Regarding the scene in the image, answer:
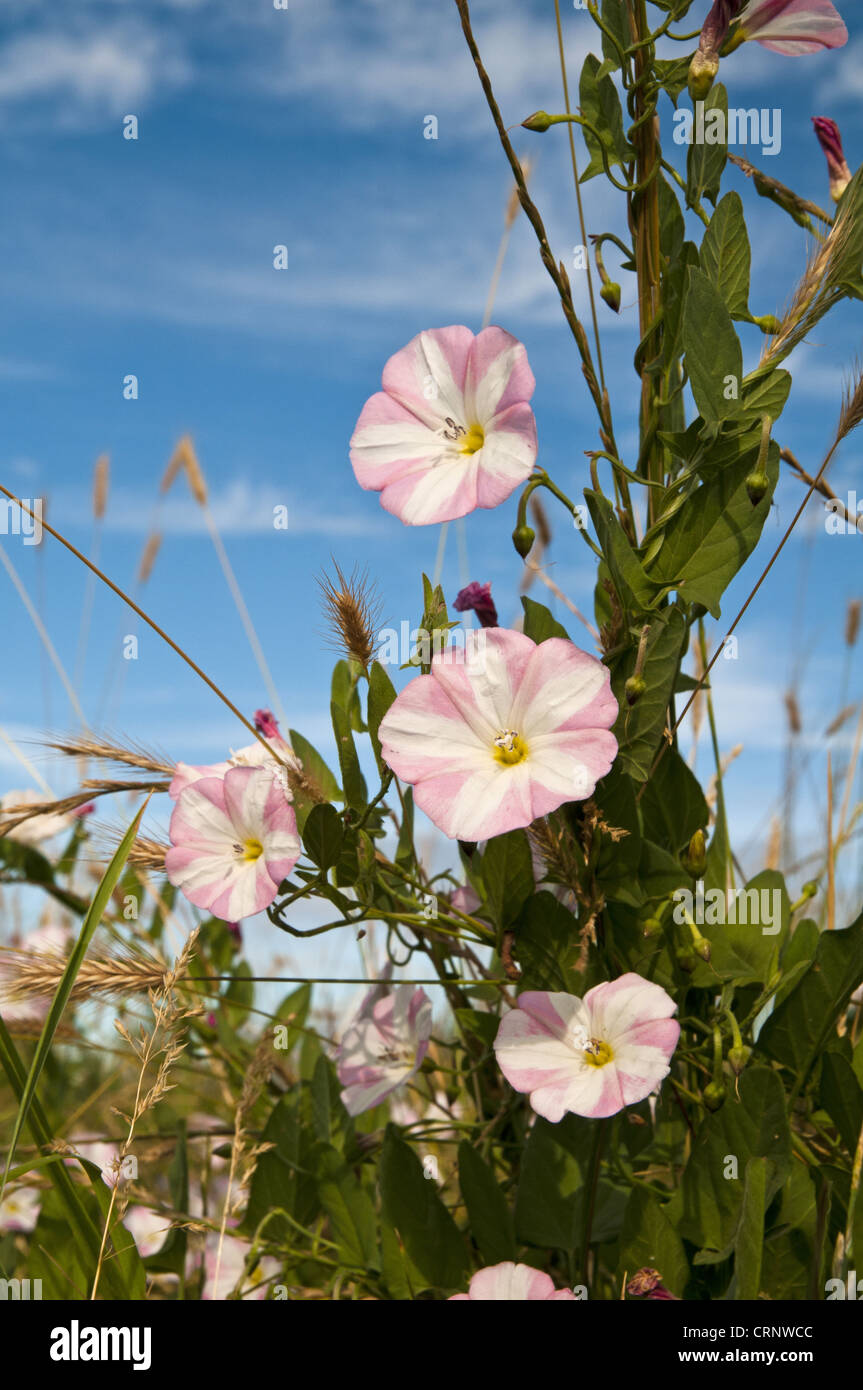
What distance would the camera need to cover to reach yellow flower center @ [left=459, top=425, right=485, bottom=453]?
853mm

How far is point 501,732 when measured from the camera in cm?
82

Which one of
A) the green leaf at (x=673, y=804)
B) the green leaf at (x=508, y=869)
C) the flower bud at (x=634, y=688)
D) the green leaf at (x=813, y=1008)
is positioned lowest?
the green leaf at (x=813, y=1008)

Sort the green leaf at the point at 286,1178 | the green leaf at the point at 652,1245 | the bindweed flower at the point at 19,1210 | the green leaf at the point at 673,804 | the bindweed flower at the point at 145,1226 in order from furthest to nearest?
1. the bindweed flower at the point at 19,1210
2. the bindweed flower at the point at 145,1226
3. the green leaf at the point at 286,1178
4. the green leaf at the point at 673,804
5. the green leaf at the point at 652,1245

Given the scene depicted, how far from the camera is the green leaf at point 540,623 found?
872 mm

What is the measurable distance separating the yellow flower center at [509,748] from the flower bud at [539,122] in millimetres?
471

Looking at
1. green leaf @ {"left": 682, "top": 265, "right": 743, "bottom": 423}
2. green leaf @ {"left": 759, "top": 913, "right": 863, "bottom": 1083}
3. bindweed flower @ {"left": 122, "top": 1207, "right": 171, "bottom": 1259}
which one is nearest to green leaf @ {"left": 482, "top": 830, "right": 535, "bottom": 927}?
green leaf @ {"left": 759, "top": 913, "right": 863, "bottom": 1083}

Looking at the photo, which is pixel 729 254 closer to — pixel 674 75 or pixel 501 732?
pixel 674 75

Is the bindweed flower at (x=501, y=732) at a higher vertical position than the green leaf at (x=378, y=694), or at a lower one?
lower

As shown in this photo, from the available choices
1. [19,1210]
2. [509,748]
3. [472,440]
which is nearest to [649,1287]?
[509,748]

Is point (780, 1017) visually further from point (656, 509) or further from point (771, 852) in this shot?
point (771, 852)

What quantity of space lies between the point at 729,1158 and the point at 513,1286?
7.2 inches

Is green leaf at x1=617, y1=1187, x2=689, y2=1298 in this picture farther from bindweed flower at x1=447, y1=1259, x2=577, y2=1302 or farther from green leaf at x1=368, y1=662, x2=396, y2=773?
green leaf at x1=368, y1=662, x2=396, y2=773

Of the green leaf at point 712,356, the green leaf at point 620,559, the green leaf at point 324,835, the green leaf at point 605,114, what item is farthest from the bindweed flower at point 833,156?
the green leaf at point 324,835

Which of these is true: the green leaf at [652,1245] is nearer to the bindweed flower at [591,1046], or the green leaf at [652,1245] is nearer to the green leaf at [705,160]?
the bindweed flower at [591,1046]
